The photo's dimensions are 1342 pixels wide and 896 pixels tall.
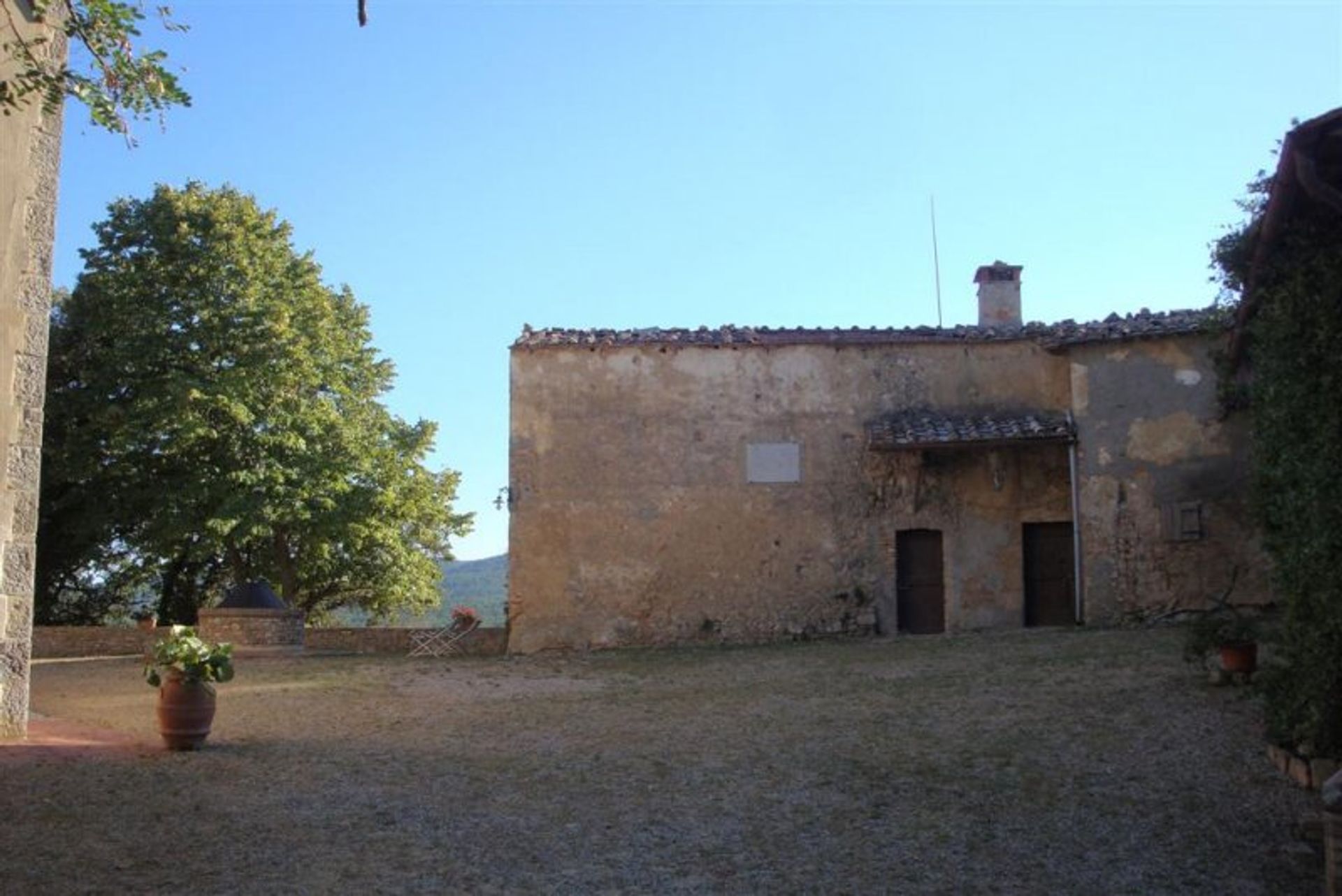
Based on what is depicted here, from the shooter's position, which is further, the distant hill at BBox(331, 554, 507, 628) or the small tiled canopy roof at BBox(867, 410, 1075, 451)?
the distant hill at BBox(331, 554, 507, 628)

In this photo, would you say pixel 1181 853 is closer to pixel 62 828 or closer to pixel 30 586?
pixel 62 828

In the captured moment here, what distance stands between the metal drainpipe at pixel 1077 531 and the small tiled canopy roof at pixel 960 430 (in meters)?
0.20

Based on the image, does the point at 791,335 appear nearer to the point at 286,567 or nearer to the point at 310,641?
the point at 310,641

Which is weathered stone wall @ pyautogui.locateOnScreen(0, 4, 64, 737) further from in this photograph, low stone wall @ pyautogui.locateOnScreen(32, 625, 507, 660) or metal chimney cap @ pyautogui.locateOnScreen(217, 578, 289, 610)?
low stone wall @ pyautogui.locateOnScreen(32, 625, 507, 660)

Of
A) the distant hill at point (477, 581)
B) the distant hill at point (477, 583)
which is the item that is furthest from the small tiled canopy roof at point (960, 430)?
the distant hill at point (477, 581)

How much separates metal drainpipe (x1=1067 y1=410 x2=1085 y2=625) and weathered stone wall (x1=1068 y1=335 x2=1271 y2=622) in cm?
7

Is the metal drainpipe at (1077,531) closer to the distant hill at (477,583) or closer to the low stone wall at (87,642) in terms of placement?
the low stone wall at (87,642)

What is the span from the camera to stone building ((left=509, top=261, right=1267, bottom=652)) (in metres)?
18.3

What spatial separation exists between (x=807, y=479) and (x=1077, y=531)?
4170 millimetres

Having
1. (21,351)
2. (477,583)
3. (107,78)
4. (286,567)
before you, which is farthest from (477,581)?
(107,78)

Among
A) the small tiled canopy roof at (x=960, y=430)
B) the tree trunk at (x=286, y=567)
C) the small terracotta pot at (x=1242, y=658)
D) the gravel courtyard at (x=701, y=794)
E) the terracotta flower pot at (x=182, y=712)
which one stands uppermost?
the small tiled canopy roof at (x=960, y=430)

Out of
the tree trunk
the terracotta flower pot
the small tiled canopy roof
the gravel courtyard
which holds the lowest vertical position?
the gravel courtyard

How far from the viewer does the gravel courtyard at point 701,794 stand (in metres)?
5.93

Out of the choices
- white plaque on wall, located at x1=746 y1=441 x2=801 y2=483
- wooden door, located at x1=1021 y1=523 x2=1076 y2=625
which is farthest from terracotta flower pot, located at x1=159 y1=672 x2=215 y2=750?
wooden door, located at x1=1021 y1=523 x2=1076 y2=625
